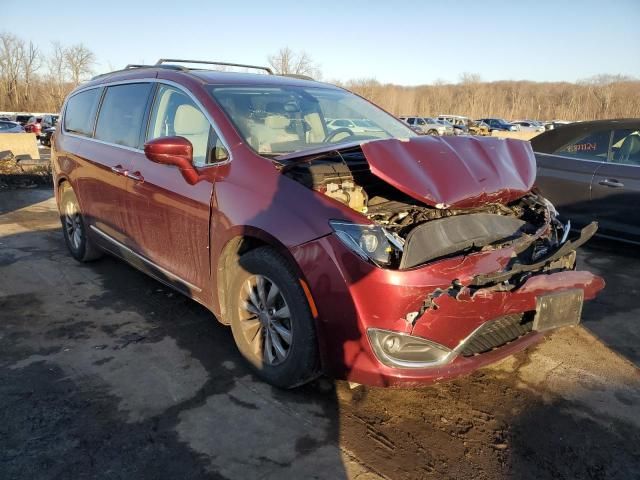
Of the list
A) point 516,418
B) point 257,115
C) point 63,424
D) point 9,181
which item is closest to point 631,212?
point 516,418

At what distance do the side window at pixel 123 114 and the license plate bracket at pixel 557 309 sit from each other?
303 centimetres

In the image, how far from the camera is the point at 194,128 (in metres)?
3.38

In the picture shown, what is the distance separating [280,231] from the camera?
2.63 meters

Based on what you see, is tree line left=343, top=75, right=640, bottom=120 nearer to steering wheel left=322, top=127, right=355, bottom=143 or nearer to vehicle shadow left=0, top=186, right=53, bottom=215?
vehicle shadow left=0, top=186, right=53, bottom=215

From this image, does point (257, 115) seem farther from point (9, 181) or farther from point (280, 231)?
point (9, 181)

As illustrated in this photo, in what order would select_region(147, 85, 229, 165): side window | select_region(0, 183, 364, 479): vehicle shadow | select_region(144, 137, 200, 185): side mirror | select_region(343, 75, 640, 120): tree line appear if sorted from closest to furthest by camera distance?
select_region(0, 183, 364, 479): vehicle shadow < select_region(144, 137, 200, 185): side mirror < select_region(147, 85, 229, 165): side window < select_region(343, 75, 640, 120): tree line

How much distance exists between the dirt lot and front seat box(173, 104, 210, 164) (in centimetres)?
130

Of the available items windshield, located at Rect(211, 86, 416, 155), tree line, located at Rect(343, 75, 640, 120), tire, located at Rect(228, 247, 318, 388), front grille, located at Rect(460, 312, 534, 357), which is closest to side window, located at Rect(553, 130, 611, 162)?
windshield, located at Rect(211, 86, 416, 155)

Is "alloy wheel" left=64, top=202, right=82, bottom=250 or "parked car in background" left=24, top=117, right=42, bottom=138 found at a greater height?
"parked car in background" left=24, top=117, right=42, bottom=138

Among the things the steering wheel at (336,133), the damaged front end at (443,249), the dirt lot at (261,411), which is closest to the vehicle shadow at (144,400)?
the dirt lot at (261,411)

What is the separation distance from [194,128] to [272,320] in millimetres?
1445

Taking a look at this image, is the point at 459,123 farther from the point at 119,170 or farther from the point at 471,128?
the point at 119,170

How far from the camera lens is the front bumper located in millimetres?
2348

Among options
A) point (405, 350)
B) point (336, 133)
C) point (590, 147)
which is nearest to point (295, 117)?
point (336, 133)
